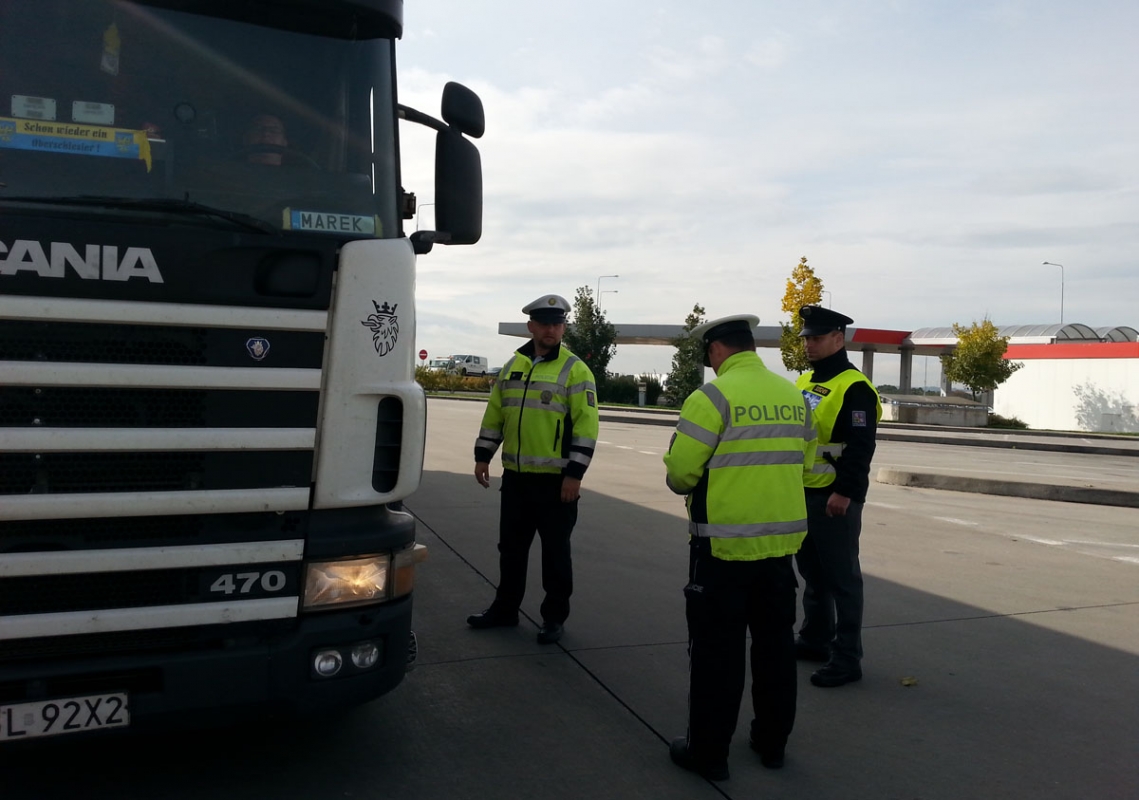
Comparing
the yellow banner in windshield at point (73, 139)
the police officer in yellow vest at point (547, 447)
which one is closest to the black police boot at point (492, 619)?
the police officer in yellow vest at point (547, 447)

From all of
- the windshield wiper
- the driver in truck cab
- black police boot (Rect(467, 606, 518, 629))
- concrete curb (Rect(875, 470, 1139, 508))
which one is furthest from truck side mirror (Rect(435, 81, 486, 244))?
concrete curb (Rect(875, 470, 1139, 508))

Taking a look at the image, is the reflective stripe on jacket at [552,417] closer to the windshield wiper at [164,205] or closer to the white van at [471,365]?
the windshield wiper at [164,205]

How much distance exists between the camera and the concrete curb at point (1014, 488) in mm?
13375

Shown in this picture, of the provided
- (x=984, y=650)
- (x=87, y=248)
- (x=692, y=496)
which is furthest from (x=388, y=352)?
(x=984, y=650)

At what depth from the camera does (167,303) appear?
3.33 meters

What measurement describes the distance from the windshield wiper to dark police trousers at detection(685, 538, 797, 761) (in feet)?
7.13

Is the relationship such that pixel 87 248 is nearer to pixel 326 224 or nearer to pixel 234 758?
pixel 326 224

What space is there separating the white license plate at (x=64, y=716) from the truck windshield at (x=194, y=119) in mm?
1621

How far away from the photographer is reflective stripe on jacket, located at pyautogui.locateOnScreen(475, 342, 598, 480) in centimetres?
573

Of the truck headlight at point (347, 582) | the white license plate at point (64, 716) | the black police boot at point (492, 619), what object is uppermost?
the truck headlight at point (347, 582)

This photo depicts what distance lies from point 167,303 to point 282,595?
3.58ft

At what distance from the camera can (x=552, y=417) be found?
5.75m

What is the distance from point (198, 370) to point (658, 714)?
2.69 metres

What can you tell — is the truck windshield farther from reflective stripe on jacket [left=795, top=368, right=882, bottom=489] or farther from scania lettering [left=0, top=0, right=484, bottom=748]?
reflective stripe on jacket [left=795, top=368, right=882, bottom=489]
